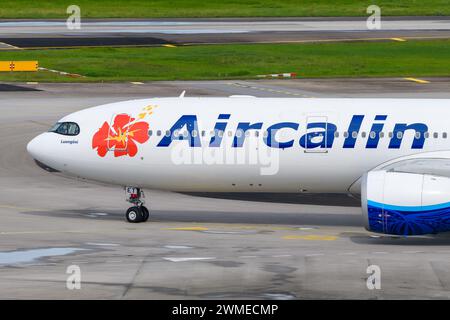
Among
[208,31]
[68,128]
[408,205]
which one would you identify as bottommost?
[408,205]

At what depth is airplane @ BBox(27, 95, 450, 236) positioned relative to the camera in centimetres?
4019

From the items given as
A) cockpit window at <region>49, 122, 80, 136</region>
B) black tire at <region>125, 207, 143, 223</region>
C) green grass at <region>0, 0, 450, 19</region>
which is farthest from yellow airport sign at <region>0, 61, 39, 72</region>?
black tire at <region>125, 207, 143, 223</region>

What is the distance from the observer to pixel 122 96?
73.4 meters

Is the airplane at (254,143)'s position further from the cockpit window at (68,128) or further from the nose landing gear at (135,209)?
the nose landing gear at (135,209)

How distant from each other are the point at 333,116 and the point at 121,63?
166 ft

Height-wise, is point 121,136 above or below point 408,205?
above

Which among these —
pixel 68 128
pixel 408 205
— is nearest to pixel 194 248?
pixel 408 205

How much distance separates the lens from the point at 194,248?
37656mm

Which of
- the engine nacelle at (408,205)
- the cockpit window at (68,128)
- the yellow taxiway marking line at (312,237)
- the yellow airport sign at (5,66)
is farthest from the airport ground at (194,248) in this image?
the yellow airport sign at (5,66)

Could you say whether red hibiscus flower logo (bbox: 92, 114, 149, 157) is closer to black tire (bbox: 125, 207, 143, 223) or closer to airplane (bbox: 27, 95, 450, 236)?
airplane (bbox: 27, 95, 450, 236)

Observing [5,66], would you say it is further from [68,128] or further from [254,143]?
[254,143]

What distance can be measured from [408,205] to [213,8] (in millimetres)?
98245

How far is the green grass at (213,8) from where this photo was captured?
127062 mm

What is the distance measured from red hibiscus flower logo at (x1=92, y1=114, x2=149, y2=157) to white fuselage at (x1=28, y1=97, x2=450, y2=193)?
0.04 metres
